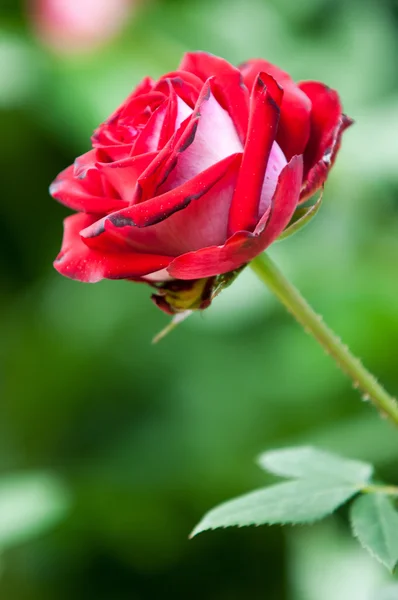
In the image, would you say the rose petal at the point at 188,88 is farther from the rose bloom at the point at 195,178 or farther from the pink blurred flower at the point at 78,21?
the pink blurred flower at the point at 78,21

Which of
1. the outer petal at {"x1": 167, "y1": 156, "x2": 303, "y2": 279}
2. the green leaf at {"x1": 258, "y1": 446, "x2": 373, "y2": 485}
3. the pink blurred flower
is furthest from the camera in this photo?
the pink blurred flower

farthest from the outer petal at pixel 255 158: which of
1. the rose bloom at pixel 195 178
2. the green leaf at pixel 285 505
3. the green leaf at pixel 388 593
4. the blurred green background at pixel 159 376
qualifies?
the blurred green background at pixel 159 376

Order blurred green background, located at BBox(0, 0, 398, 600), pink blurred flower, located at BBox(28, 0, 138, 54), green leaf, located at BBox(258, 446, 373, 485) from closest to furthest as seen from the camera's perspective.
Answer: green leaf, located at BBox(258, 446, 373, 485) → blurred green background, located at BBox(0, 0, 398, 600) → pink blurred flower, located at BBox(28, 0, 138, 54)


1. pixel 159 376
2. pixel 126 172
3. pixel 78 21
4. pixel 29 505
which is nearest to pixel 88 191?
pixel 126 172

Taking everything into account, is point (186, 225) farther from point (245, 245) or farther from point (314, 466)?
point (314, 466)

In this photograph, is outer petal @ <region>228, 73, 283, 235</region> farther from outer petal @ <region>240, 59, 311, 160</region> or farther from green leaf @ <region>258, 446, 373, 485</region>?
green leaf @ <region>258, 446, 373, 485</region>

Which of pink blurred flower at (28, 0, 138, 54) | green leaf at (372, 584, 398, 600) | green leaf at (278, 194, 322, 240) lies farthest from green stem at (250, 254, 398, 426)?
pink blurred flower at (28, 0, 138, 54)
